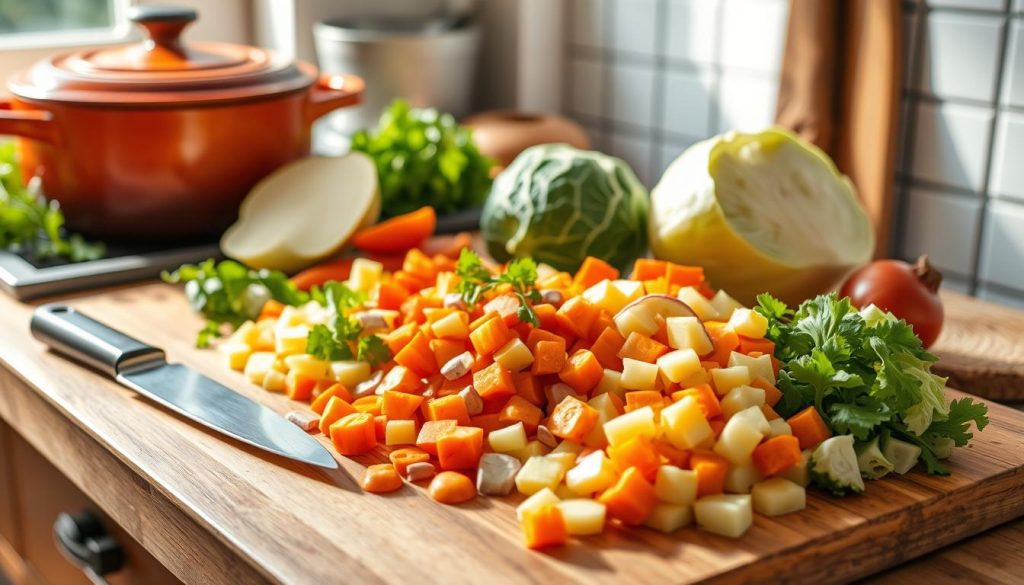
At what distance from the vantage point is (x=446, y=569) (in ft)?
2.68

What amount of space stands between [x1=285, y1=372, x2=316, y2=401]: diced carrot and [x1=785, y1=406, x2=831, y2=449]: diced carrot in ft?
1.54

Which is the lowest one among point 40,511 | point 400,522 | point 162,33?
point 40,511

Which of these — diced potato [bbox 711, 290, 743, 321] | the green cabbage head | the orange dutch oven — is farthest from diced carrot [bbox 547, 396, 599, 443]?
the orange dutch oven

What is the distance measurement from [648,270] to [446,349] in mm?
247

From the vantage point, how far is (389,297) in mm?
1210

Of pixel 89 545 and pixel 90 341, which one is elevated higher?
pixel 90 341

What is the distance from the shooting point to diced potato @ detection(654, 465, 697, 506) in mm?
866

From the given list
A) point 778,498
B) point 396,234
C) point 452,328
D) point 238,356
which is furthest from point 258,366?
point 778,498

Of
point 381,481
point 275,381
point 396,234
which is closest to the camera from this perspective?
point 381,481

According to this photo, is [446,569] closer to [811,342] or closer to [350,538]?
[350,538]

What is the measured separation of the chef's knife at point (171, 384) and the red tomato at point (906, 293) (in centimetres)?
59

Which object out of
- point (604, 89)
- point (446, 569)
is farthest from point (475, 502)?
point (604, 89)

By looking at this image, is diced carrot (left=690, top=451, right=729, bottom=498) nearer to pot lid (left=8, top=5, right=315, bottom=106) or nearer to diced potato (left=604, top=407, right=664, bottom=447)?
diced potato (left=604, top=407, right=664, bottom=447)

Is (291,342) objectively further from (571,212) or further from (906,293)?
(906,293)
